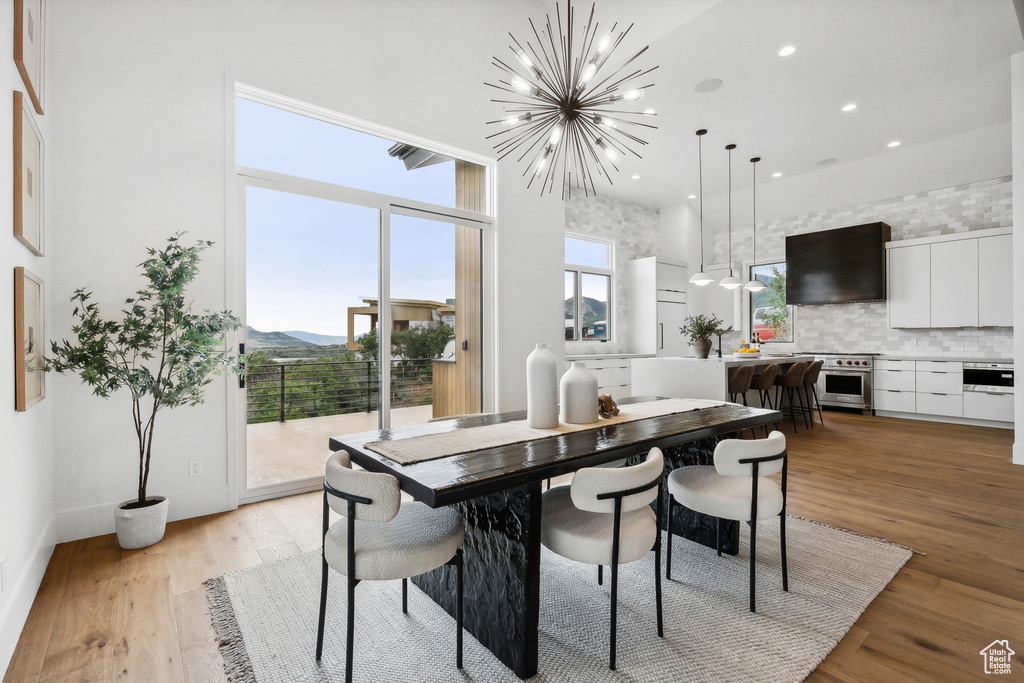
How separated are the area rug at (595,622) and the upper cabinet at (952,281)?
202 inches

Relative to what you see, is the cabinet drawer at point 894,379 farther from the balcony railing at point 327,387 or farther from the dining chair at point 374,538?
the dining chair at point 374,538

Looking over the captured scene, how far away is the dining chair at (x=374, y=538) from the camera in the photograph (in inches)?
54.7

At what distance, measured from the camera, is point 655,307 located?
7551mm

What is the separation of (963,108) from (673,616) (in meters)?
6.27

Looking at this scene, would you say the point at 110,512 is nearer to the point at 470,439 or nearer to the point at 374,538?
the point at 374,538

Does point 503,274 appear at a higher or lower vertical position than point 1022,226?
lower

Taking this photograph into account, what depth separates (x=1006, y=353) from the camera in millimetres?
5785

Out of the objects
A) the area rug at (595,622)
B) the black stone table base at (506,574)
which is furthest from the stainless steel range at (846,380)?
the black stone table base at (506,574)

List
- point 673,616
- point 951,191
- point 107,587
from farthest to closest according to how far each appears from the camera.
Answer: point 951,191
point 107,587
point 673,616

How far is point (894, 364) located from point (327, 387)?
701 cm

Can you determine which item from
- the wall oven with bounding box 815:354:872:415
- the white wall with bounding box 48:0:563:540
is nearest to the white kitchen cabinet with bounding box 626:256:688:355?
the wall oven with bounding box 815:354:872:415

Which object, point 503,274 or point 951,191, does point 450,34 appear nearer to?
point 503,274


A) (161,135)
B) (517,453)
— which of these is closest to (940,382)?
(517,453)

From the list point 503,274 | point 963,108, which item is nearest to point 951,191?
point 963,108
